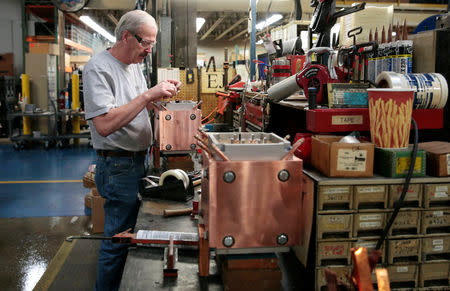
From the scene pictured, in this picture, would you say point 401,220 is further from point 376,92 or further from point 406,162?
point 376,92

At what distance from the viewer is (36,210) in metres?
4.80

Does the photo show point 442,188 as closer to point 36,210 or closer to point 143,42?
point 143,42

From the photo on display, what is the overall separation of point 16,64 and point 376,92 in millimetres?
12623

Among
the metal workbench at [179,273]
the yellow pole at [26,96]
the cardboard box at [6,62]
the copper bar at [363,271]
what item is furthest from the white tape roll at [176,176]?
the cardboard box at [6,62]

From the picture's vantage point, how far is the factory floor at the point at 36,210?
3438 millimetres

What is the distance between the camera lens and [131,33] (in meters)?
2.22

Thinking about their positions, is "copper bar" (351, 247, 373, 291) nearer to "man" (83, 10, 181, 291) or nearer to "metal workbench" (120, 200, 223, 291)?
"metal workbench" (120, 200, 223, 291)

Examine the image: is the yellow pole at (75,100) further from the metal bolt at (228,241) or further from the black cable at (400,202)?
the black cable at (400,202)

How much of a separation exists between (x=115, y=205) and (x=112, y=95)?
0.62 metres

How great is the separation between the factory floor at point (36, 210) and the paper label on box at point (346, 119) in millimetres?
2623

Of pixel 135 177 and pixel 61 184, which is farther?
pixel 61 184

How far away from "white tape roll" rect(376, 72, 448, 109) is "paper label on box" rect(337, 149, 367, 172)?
300 mm

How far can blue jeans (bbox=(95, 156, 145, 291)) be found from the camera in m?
2.23

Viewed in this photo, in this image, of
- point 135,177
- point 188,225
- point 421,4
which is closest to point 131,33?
point 135,177
